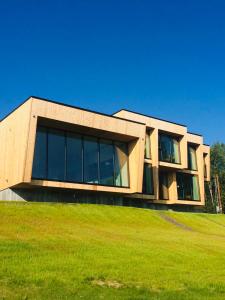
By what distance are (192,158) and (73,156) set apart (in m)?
22.4

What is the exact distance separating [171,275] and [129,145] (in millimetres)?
27952

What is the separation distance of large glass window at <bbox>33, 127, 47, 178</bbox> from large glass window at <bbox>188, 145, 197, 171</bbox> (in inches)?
950

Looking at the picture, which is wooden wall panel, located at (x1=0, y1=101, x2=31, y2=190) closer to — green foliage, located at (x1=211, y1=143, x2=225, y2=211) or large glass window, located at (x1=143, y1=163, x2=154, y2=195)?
large glass window, located at (x1=143, y1=163, x2=154, y2=195)

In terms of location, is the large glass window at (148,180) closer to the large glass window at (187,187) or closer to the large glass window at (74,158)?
the large glass window at (187,187)

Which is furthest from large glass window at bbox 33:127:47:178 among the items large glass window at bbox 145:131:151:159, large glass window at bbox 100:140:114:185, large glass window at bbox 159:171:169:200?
large glass window at bbox 159:171:169:200

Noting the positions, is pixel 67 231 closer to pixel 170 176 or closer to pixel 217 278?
pixel 217 278

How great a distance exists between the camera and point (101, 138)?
3925cm

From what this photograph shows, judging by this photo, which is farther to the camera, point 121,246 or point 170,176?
point 170,176

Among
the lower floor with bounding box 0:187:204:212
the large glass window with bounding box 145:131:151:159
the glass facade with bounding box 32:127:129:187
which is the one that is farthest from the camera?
the large glass window with bounding box 145:131:151:159

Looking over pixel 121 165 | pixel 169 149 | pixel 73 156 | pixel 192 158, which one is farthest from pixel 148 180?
pixel 73 156

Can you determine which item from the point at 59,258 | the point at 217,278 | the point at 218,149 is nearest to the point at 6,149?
the point at 59,258

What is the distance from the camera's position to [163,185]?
50.1 meters

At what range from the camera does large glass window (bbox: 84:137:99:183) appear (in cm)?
3709

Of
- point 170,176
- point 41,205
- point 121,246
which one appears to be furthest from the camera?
point 170,176
